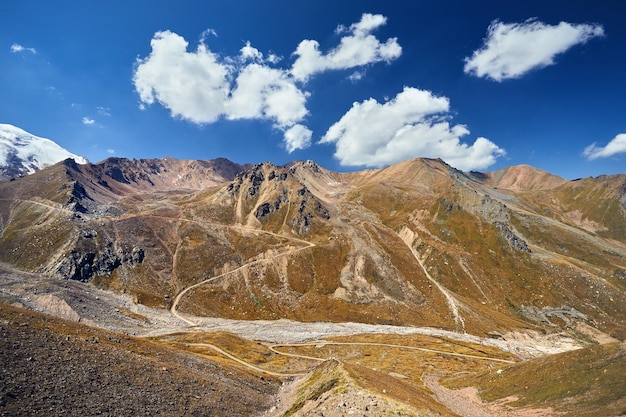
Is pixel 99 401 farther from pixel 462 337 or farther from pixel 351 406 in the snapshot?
pixel 462 337

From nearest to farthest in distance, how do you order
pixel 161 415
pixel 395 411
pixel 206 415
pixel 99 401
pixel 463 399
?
pixel 395 411 < pixel 99 401 < pixel 161 415 < pixel 206 415 < pixel 463 399

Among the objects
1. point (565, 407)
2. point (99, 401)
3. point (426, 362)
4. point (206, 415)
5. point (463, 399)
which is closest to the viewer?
point (99, 401)

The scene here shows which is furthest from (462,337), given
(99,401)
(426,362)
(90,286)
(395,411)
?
(90,286)

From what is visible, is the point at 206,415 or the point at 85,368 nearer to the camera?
the point at 85,368

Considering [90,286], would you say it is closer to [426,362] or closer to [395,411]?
[426,362]

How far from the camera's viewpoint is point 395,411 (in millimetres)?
35938

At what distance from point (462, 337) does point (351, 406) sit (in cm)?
17211

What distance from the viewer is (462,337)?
183 m

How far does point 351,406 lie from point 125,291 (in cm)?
18997

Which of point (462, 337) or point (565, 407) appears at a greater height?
point (565, 407)

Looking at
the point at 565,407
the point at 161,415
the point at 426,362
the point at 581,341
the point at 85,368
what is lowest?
the point at 581,341

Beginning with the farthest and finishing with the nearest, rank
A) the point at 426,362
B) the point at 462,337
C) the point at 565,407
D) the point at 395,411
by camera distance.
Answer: the point at 462,337
the point at 426,362
the point at 565,407
the point at 395,411

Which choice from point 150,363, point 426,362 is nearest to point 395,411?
point 150,363

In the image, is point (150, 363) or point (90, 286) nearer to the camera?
point (150, 363)
